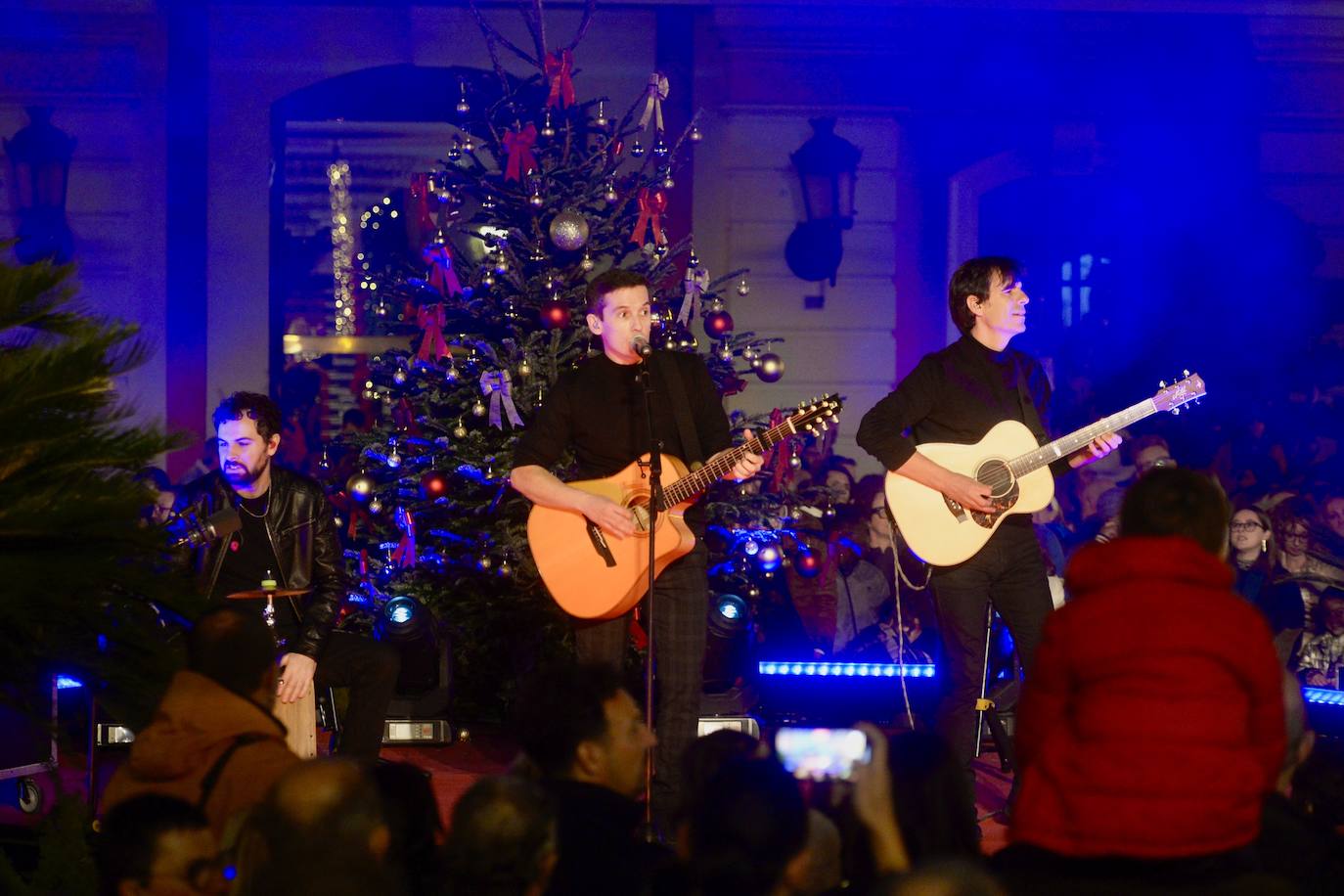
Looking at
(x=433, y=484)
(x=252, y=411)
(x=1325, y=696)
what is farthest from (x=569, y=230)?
(x=1325, y=696)

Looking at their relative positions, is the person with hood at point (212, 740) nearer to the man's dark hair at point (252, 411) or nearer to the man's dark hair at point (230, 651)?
the man's dark hair at point (230, 651)

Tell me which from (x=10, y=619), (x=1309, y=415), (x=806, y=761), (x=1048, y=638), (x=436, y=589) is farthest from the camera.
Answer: (x=1309, y=415)

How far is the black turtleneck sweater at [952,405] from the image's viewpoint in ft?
19.2

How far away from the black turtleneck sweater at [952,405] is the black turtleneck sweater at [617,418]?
0.63 metres

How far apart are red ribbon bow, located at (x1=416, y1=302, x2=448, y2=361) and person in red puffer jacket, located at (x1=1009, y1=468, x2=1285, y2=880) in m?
5.40

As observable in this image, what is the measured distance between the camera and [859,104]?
12.1m

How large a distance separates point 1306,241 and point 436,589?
25.7 feet

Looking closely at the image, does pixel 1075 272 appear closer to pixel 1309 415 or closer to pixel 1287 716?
pixel 1309 415

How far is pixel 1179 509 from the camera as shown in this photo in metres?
3.28

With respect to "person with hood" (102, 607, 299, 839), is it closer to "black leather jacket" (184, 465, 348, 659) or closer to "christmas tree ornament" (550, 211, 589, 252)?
"black leather jacket" (184, 465, 348, 659)

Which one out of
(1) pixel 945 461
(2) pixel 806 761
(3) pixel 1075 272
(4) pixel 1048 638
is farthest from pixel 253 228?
(4) pixel 1048 638

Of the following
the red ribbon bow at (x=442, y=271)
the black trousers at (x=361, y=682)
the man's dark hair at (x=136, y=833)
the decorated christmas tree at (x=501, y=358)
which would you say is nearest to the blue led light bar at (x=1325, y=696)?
the decorated christmas tree at (x=501, y=358)

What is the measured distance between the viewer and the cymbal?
6.00 m

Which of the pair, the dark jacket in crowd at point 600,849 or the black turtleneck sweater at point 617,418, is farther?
the black turtleneck sweater at point 617,418
